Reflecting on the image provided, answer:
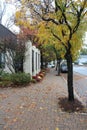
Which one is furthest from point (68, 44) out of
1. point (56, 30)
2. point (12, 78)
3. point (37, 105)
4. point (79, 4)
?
point (12, 78)

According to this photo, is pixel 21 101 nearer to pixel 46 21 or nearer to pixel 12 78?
pixel 46 21

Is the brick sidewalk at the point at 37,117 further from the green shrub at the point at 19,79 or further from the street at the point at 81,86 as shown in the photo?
the green shrub at the point at 19,79

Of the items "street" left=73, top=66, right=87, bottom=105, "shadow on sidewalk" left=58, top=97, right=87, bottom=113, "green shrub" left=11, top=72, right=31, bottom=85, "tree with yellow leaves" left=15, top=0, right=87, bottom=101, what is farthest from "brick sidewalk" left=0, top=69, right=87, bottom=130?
"green shrub" left=11, top=72, right=31, bottom=85

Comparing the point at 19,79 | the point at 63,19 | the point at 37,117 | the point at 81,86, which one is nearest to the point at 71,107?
the point at 37,117

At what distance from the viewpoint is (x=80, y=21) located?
12.3 meters

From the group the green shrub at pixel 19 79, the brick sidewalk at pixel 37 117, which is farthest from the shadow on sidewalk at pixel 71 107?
the green shrub at pixel 19 79

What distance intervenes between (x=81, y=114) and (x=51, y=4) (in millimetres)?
5330

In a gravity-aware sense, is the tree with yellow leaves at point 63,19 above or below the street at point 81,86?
above

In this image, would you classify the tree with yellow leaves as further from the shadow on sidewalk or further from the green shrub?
the green shrub

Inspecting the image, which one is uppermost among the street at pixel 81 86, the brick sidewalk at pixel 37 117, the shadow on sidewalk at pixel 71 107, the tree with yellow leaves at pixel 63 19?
the tree with yellow leaves at pixel 63 19

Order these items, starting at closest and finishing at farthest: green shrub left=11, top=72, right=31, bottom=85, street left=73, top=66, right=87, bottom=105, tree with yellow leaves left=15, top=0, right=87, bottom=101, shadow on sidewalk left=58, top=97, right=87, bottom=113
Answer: shadow on sidewalk left=58, top=97, right=87, bottom=113 → tree with yellow leaves left=15, top=0, right=87, bottom=101 → street left=73, top=66, right=87, bottom=105 → green shrub left=11, top=72, right=31, bottom=85

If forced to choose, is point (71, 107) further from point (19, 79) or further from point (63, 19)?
point (19, 79)

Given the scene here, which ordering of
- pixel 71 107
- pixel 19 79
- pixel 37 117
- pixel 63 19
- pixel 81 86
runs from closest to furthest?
pixel 37 117 < pixel 71 107 < pixel 63 19 < pixel 19 79 < pixel 81 86

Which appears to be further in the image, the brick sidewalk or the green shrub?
the green shrub
